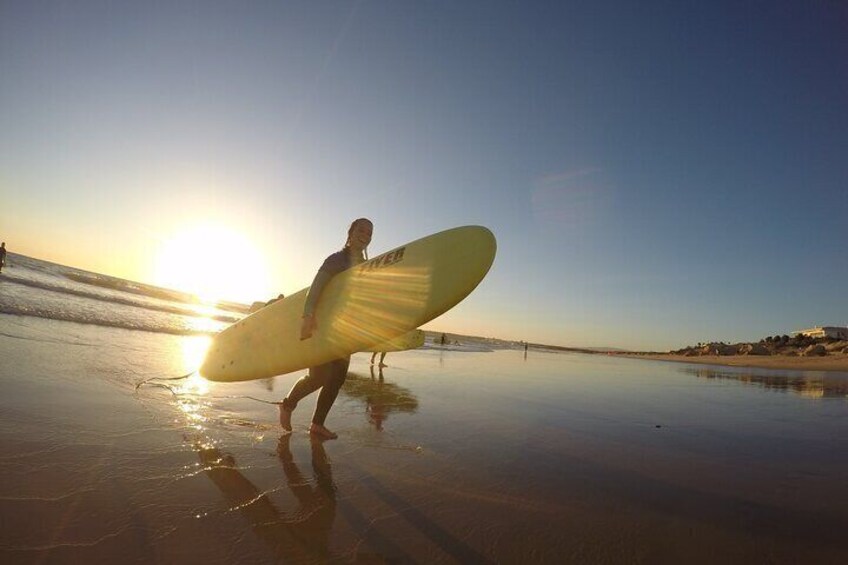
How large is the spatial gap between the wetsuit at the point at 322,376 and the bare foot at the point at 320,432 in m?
0.05

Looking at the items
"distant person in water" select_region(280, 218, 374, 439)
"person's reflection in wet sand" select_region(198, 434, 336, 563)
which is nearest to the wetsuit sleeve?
"distant person in water" select_region(280, 218, 374, 439)

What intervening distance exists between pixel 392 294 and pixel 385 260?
0.39 m

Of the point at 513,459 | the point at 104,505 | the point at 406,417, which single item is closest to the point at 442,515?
the point at 513,459

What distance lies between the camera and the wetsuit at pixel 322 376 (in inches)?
160

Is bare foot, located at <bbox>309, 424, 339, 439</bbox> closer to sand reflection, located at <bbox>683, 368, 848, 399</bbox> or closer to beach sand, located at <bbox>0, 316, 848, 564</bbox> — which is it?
beach sand, located at <bbox>0, 316, 848, 564</bbox>

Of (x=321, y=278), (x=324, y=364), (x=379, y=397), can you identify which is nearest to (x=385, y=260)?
(x=321, y=278)

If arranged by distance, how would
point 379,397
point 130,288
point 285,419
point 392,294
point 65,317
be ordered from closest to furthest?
point 285,419 < point 392,294 < point 379,397 < point 65,317 < point 130,288

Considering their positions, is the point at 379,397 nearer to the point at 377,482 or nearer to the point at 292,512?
the point at 377,482

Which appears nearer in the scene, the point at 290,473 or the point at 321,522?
the point at 321,522

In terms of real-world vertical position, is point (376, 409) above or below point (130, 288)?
below

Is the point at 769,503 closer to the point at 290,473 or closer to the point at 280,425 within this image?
the point at 290,473

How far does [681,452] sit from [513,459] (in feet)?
6.97

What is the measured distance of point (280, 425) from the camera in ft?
14.0

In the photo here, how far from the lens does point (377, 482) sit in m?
2.85
